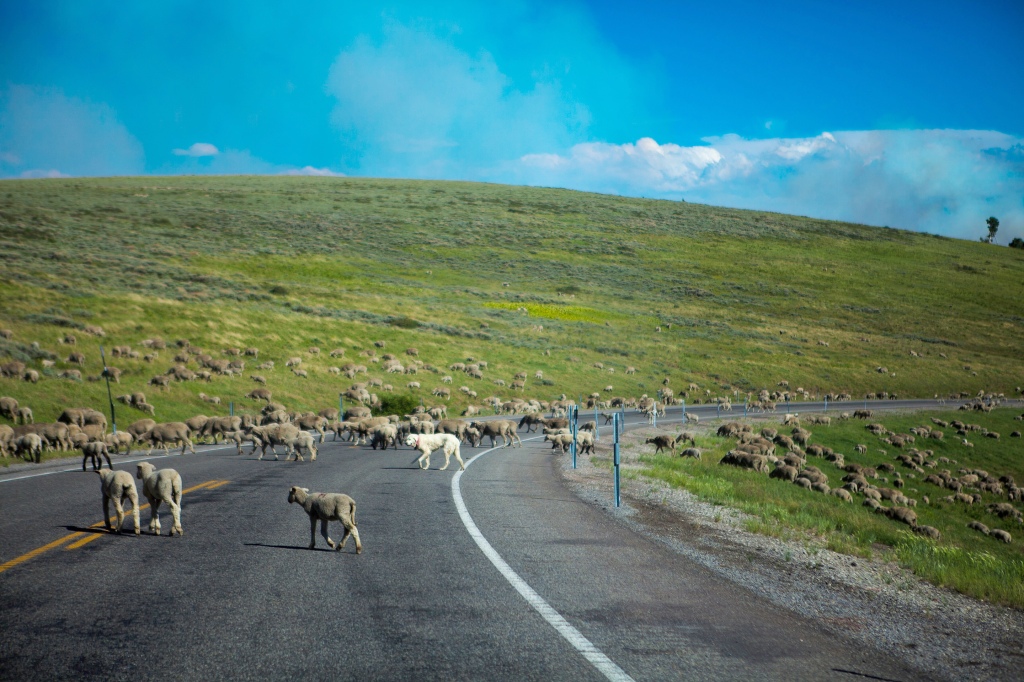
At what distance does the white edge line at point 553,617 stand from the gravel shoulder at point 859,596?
223 centimetres

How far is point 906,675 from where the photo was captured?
5.39 m

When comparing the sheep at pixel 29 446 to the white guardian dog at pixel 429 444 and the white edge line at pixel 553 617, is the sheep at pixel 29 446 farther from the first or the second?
the white edge line at pixel 553 617

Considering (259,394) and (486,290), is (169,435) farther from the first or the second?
(486,290)

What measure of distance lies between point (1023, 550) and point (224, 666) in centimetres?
2282

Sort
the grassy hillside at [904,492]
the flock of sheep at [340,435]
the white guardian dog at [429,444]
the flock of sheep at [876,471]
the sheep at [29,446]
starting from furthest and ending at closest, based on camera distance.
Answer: the flock of sheep at [876,471] → the sheep at [29,446] → the white guardian dog at [429,444] → the flock of sheep at [340,435] → the grassy hillside at [904,492]

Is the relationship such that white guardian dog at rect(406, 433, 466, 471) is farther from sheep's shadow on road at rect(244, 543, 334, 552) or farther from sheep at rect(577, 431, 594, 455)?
sheep's shadow on road at rect(244, 543, 334, 552)

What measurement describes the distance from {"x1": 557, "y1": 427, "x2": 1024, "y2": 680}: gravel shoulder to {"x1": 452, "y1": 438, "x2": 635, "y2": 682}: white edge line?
2.23 m

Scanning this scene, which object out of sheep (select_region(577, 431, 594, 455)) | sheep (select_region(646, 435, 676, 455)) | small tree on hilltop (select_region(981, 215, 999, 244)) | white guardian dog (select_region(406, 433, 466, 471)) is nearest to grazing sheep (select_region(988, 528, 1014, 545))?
sheep (select_region(646, 435, 676, 455))

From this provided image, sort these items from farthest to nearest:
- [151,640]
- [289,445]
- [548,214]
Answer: [548,214] → [289,445] → [151,640]

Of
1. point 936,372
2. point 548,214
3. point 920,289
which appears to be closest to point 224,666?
point 936,372

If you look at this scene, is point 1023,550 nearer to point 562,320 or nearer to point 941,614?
point 941,614

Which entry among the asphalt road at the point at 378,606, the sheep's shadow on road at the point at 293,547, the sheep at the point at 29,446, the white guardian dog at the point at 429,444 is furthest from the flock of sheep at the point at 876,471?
the sheep at the point at 29,446

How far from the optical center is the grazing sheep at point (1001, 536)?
22141 millimetres

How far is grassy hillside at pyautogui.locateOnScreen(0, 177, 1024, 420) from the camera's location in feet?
180
